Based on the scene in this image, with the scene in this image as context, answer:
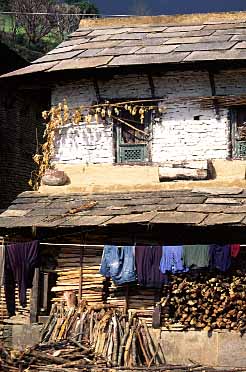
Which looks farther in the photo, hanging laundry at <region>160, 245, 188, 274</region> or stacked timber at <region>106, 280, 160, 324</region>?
stacked timber at <region>106, 280, 160, 324</region>

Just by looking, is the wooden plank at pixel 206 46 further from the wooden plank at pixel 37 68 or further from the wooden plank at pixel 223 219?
the wooden plank at pixel 223 219

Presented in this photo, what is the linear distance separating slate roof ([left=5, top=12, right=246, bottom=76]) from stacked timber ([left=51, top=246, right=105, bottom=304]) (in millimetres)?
4104

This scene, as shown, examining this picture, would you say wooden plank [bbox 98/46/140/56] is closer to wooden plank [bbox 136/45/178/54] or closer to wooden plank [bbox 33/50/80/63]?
wooden plank [bbox 136/45/178/54]

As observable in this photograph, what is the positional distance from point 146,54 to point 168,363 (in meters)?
6.79

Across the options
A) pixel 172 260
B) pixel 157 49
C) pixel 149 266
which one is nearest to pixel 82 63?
pixel 157 49

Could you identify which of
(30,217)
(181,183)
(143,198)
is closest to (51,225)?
(30,217)

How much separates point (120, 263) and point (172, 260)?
112 cm

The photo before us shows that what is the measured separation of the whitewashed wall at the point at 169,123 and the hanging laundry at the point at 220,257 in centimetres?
273

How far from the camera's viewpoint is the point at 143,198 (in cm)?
1474

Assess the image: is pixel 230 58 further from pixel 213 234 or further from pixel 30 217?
pixel 30 217

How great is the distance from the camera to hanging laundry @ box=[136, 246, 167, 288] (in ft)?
44.6

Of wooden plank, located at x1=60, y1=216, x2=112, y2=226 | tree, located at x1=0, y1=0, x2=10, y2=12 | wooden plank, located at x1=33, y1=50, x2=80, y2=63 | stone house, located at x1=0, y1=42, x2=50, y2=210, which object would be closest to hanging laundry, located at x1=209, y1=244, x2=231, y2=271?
wooden plank, located at x1=60, y1=216, x2=112, y2=226

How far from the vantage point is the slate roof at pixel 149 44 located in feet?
50.3

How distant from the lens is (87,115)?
52.8ft
